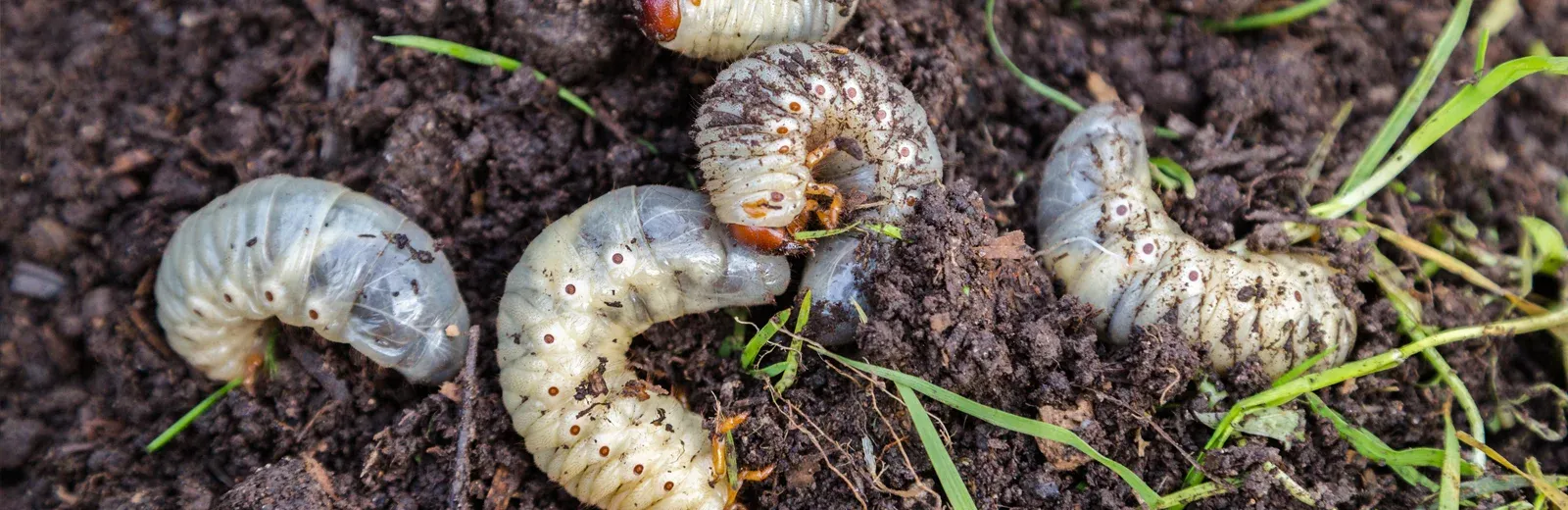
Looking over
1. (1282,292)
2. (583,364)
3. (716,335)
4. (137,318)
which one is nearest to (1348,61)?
(1282,292)

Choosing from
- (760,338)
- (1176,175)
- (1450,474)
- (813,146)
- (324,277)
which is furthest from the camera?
(1176,175)

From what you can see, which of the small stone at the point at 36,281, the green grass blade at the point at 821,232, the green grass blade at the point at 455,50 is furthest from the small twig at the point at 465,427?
the small stone at the point at 36,281

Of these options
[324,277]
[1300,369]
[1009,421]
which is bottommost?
[324,277]

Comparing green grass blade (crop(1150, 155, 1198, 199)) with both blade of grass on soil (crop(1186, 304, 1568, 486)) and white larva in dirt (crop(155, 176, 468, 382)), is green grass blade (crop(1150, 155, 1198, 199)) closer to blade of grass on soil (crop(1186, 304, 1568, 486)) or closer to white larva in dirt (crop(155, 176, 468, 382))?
blade of grass on soil (crop(1186, 304, 1568, 486))

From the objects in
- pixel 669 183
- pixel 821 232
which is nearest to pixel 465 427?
pixel 669 183

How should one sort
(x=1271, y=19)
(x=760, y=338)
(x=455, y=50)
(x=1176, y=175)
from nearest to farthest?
(x=760, y=338) < (x=455, y=50) < (x=1176, y=175) < (x=1271, y=19)

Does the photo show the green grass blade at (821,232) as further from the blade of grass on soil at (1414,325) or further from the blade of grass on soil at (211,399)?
the blade of grass on soil at (211,399)

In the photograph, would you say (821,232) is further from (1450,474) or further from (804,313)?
(1450,474)
